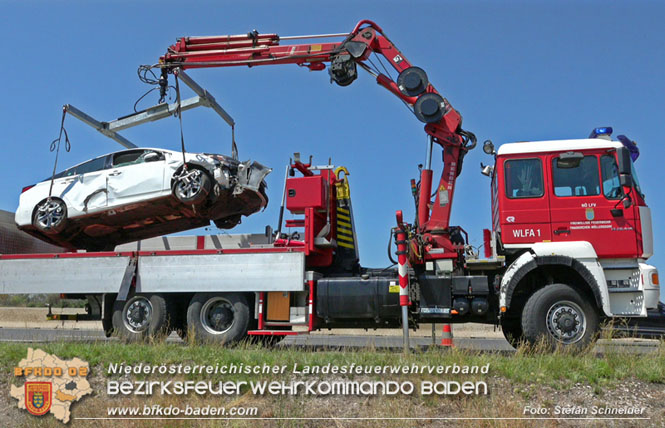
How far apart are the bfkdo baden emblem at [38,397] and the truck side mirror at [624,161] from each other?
7.61 meters

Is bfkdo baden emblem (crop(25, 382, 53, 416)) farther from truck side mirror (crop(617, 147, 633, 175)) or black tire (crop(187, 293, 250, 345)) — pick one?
truck side mirror (crop(617, 147, 633, 175))

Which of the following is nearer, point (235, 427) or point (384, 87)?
point (235, 427)

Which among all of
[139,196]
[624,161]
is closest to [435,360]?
[624,161]

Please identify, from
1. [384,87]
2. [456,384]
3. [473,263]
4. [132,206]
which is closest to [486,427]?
[456,384]

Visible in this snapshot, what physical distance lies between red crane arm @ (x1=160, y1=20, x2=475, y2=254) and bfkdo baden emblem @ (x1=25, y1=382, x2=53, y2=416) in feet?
18.5

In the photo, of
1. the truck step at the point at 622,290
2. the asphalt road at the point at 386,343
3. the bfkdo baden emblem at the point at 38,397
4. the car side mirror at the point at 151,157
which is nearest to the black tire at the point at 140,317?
the asphalt road at the point at 386,343

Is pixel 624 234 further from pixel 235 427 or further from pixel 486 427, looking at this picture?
pixel 235 427

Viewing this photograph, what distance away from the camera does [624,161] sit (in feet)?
25.5

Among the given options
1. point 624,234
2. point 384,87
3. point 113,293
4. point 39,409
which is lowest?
→ point 39,409

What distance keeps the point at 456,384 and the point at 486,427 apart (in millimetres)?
695

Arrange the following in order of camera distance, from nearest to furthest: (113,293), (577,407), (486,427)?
(486,427) → (577,407) → (113,293)

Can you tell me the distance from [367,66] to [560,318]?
537 cm

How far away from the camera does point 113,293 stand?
30.6ft

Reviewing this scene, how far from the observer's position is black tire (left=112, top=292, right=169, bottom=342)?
29.5ft
